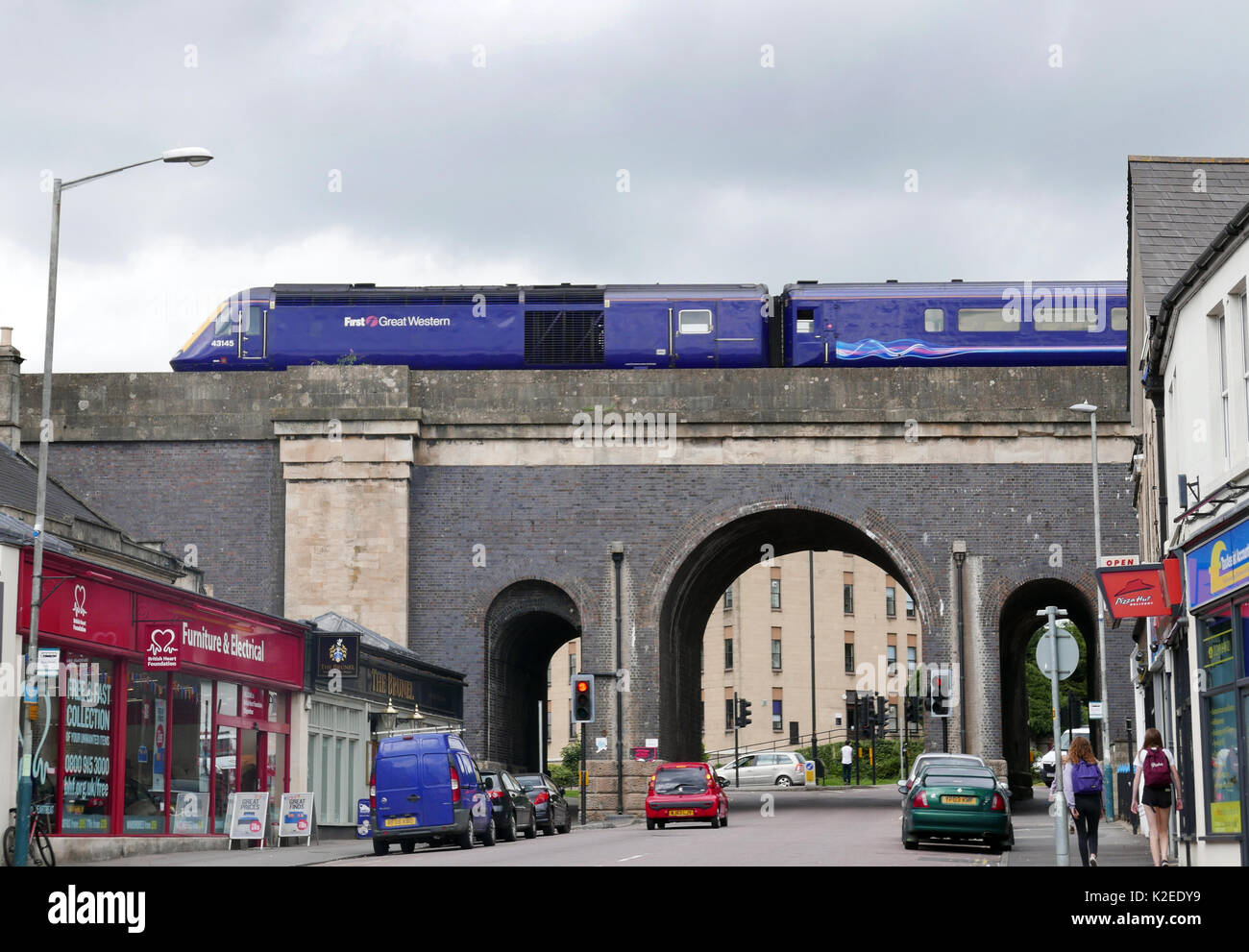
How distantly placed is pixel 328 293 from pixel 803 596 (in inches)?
2074

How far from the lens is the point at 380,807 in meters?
25.4

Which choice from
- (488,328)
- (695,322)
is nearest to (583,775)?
(695,322)

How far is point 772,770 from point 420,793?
46.4 metres

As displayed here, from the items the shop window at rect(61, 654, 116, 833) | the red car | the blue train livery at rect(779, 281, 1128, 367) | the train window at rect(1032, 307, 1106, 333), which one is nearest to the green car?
the red car

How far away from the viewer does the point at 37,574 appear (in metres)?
20.7

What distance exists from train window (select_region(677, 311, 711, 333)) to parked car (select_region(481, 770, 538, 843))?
15530mm

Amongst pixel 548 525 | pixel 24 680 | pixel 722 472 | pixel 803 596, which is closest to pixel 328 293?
pixel 548 525

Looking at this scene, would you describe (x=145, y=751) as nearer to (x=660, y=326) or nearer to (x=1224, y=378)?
(x=1224, y=378)

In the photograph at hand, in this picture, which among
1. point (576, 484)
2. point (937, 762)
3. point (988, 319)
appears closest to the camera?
point (937, 762)

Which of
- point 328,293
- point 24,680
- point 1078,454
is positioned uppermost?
point 328,293

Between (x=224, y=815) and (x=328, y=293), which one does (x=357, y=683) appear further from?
(x=328, y=293)

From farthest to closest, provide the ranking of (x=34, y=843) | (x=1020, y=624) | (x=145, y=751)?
(x=1020, y=624) → (x=145, y=751) → (x=34, y=843)

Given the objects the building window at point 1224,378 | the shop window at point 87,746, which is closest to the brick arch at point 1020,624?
the building window at point 1224,378

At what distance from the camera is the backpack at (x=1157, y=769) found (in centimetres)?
1845
